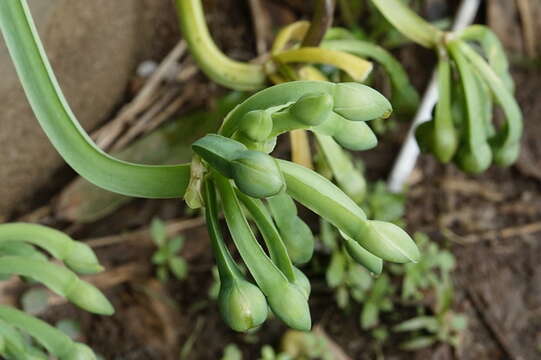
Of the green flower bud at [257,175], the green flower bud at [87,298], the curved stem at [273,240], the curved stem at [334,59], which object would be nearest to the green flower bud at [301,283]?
the curved stem at [273,240]

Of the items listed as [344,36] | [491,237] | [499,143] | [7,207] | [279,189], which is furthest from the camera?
[491,237]

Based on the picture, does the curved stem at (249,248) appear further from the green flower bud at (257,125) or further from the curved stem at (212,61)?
the curved stem at (212,61)

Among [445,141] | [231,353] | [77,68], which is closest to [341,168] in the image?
[445,141]

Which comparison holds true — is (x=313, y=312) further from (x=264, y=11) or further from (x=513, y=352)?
(x=264, y=11)

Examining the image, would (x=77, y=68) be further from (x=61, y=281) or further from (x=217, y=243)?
(x=217, y=243)

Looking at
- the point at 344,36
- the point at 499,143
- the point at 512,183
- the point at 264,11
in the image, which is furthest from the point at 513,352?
the point at 264,11
